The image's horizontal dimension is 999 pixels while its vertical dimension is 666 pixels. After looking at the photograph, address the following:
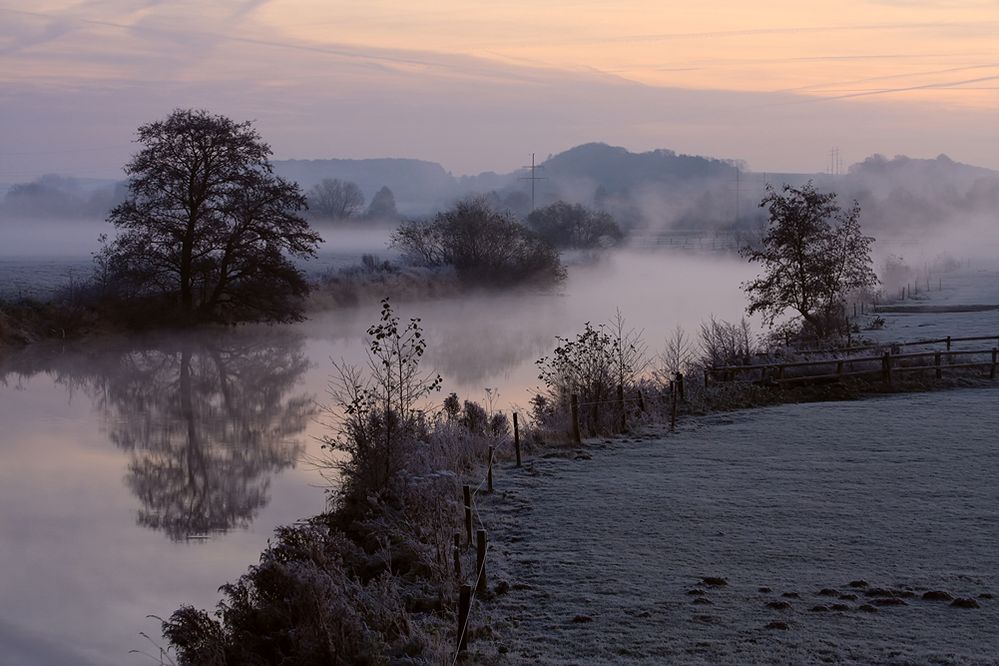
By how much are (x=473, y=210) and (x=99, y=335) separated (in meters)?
26.9

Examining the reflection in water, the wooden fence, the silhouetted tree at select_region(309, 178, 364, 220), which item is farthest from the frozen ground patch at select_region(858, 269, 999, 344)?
the silhouetted tree at select_region(309, 178, 364, 220)

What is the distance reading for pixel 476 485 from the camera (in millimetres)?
15875

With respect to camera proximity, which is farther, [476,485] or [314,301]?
[314,301]

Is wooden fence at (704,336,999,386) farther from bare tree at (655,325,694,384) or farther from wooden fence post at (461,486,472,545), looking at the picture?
wooden fence post at (461,486,472,545)

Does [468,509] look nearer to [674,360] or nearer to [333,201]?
[674,360]

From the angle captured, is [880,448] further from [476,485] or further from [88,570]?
[88,570]

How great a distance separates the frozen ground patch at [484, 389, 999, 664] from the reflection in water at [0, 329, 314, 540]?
5144 millimetres

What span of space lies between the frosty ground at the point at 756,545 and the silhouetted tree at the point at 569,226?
74691 millimetres

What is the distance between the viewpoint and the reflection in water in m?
17.8

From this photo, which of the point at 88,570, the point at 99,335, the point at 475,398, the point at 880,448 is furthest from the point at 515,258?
the point at 88,570

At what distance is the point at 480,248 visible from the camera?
61656 mm

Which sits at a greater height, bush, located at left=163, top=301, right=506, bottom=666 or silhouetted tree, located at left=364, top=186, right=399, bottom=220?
silhouetted tree, located at left=364, top=186, right=399, bottom=220

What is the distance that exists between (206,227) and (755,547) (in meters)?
31.8

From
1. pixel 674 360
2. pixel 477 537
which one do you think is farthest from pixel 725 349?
pixel 477 537
